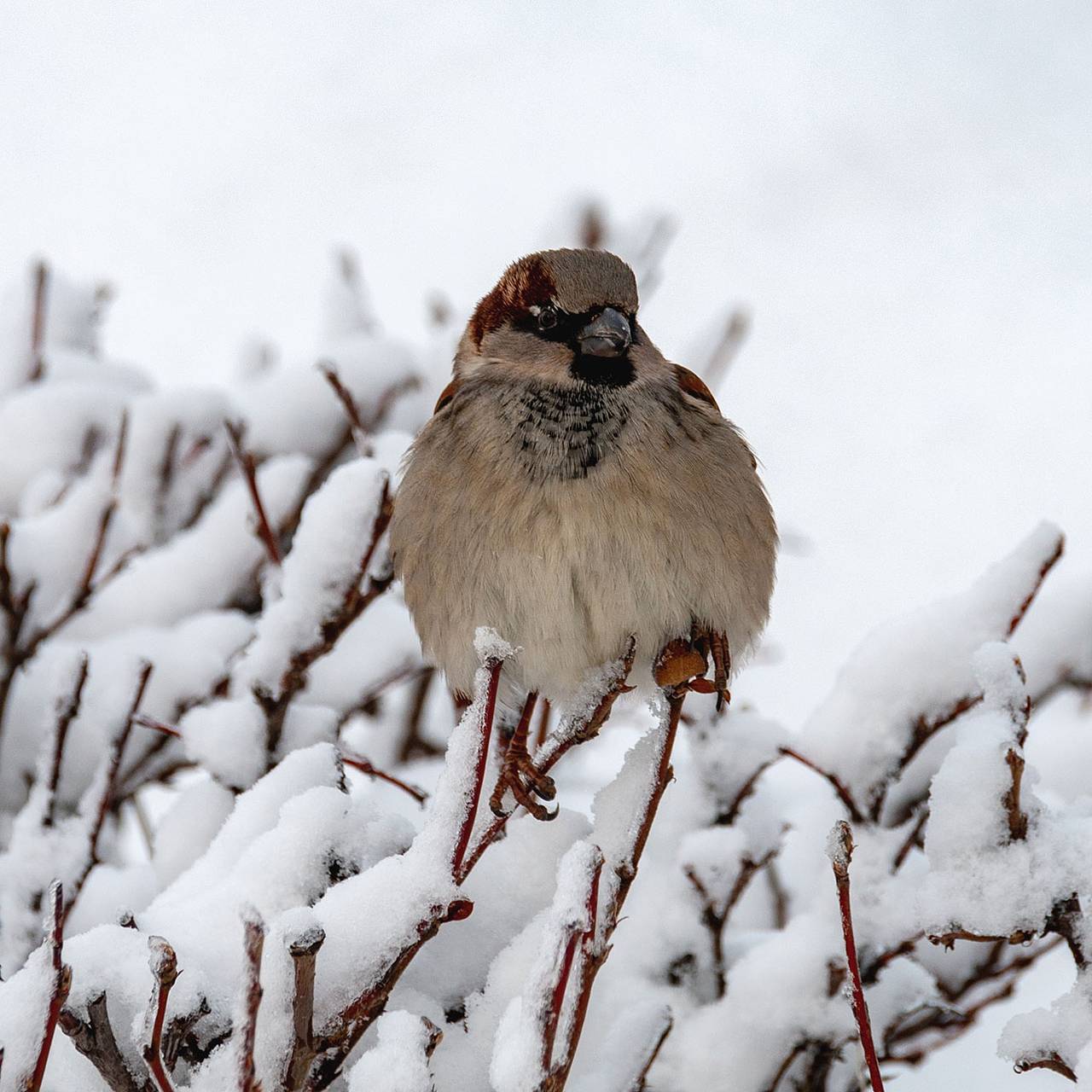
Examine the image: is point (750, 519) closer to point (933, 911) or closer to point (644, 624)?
point (644, 624)

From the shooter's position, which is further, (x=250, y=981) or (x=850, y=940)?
(x=850, y=940)

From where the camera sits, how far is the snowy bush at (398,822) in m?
1.17

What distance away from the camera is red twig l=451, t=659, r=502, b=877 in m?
1.17

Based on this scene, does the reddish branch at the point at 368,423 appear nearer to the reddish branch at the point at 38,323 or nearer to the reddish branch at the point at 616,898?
the reddish branch at the point at 38,323

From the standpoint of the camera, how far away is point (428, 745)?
9.34 feet

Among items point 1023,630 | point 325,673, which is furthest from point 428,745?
point 1023,630

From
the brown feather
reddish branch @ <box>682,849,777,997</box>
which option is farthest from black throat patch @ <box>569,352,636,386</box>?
reddish branch @ <box>682,849,777,997</box>

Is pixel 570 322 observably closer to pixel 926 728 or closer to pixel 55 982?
pixel 926 728

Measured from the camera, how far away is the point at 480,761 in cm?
116

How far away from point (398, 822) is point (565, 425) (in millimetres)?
660

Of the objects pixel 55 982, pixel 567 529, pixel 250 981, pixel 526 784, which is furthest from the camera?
pixel 567 529

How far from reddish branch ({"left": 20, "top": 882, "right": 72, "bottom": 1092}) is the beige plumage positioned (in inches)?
33.0

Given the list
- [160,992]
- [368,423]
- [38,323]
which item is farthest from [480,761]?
[38,323]

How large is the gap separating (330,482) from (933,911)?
1017 mm
